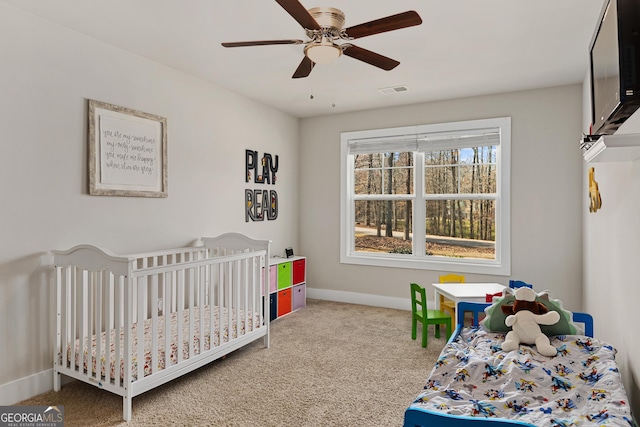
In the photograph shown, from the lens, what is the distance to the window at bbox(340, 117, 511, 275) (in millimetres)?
4109

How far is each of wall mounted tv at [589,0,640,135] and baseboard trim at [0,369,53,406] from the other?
3.29 metres

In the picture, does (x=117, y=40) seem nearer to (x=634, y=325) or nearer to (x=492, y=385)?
(x=492, y=385)

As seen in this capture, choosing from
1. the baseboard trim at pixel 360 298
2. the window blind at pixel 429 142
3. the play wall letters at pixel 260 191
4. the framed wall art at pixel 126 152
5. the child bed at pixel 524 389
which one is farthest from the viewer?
the baseboard trim at pixel 360 298

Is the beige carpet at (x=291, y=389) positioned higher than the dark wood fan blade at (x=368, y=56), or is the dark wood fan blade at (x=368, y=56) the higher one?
the dark wood fan blade at (x=368, y=56)

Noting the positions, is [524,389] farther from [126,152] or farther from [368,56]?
[126,152]

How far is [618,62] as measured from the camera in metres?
1.21

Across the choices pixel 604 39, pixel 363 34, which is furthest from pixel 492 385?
pixel 363 34

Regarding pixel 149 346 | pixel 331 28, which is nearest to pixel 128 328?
pixel 149 346

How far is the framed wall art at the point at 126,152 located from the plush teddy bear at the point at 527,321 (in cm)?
273

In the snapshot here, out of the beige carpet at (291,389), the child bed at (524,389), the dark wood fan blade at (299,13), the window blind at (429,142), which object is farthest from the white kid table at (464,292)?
the dark wood fan blade at (299,13)

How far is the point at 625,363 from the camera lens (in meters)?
1.89

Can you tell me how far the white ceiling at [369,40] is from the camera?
7.59 ft

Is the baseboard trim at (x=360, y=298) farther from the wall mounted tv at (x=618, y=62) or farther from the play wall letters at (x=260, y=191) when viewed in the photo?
the wall mounted tv at (x=618, y=62)

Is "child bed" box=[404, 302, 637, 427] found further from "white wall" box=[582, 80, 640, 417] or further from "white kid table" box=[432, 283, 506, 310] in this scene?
"white kid table" box=[432, 283, 506, 310]
